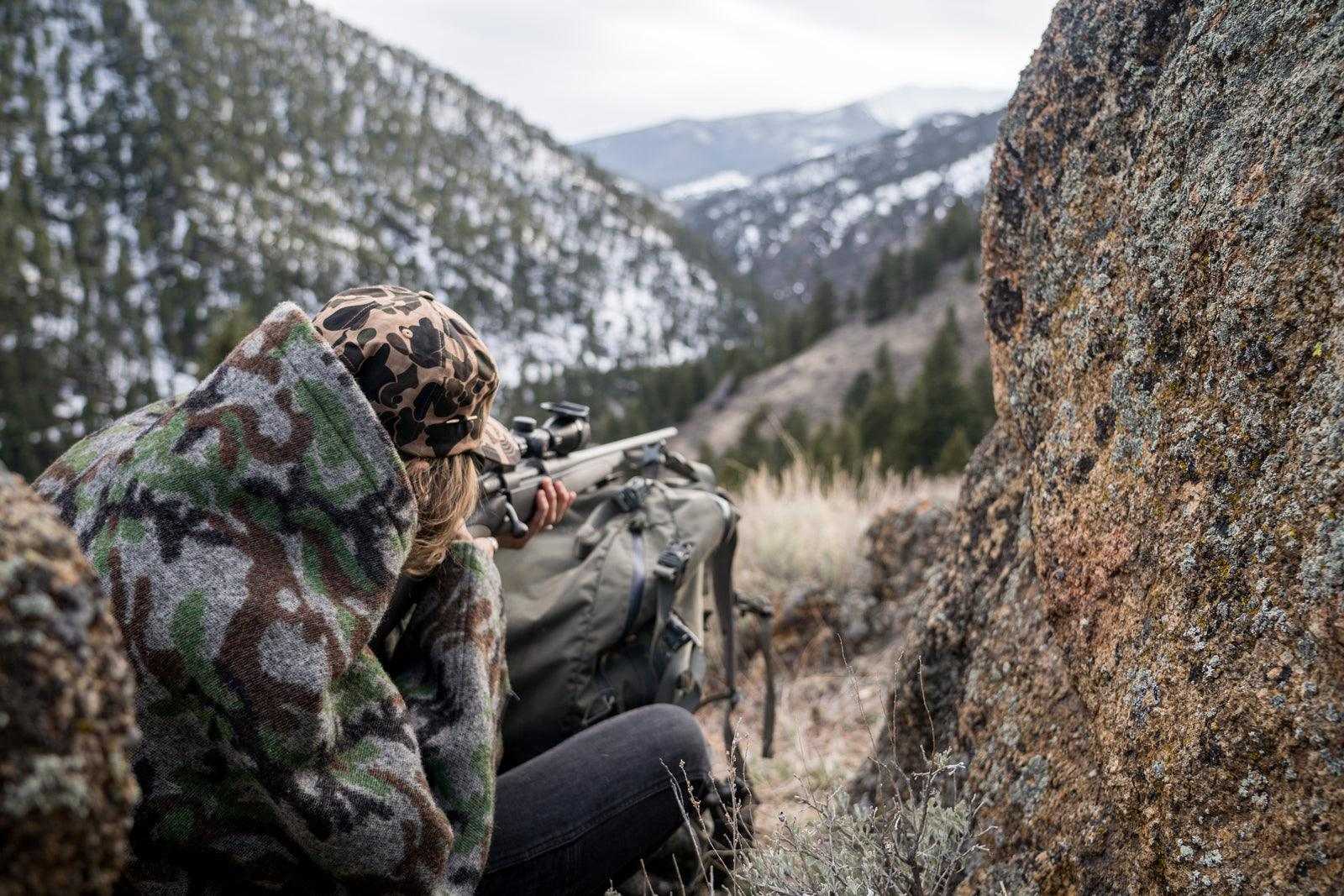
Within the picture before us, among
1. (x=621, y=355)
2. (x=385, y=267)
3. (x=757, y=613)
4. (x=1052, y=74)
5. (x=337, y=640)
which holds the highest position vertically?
(x=1052, y=74)

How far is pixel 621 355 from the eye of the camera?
8794 centimetres

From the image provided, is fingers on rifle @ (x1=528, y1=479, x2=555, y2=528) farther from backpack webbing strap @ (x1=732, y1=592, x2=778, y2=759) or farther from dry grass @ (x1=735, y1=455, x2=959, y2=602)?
dry grass @ (x1=735, y1=455, x2=959, y2=602)

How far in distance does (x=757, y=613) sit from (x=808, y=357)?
31427mm

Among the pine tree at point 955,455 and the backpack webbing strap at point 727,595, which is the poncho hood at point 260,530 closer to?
the backpack webbing strap at point 727,595

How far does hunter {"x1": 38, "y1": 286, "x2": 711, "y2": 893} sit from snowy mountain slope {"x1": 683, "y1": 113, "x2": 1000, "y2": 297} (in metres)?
92.1

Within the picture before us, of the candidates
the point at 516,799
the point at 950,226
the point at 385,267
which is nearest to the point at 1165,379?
the point at 516,799

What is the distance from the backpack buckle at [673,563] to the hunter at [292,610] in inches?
33.1

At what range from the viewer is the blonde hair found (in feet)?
4.91

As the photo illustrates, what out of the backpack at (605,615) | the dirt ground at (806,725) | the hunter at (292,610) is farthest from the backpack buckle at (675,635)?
the hunter at (292,610)

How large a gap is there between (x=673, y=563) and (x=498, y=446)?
60 centimetres

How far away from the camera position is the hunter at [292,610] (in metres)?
1.13

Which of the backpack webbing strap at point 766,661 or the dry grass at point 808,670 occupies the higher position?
the backpack webbing strap at point 766,661

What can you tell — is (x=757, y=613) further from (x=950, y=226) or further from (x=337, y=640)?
(x=950, y=226)

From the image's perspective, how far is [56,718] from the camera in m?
0.59
